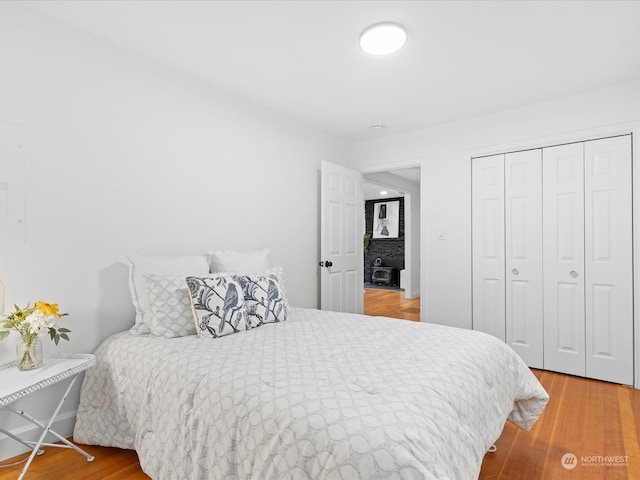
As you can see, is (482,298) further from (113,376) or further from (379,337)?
(113,376)

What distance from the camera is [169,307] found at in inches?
81.9

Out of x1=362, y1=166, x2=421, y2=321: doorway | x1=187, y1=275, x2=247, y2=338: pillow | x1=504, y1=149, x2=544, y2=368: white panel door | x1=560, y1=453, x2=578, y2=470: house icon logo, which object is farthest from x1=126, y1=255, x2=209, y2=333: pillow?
x1=362, y1=166, x2=421, y2=321: doorway

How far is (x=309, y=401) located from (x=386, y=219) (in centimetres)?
866

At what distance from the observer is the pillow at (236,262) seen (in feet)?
8.63

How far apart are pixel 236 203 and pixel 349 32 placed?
163cm

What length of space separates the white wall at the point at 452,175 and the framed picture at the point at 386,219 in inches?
208

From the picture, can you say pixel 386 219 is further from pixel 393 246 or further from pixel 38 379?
pixel 38 379

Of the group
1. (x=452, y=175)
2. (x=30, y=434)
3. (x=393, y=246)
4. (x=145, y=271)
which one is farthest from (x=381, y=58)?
(x=393, y=246)

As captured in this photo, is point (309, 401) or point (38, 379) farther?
point (38, 379)

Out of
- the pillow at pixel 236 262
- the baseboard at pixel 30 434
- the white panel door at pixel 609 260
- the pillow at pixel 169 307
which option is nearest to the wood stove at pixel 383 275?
the white panel door at pixel 609 260

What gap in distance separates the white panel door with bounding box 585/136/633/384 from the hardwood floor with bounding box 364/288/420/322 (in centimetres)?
244

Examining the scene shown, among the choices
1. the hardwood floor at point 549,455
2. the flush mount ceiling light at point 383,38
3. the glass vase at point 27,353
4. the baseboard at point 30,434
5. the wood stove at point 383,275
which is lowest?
the hardwood floor at point 549,455

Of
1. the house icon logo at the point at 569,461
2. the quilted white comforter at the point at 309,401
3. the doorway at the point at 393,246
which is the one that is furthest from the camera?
the doorway at the point at 393,246

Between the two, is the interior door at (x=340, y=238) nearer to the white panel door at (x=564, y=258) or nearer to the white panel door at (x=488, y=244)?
the white panel door at (x=488, y=244)
